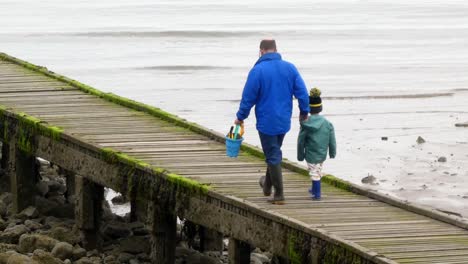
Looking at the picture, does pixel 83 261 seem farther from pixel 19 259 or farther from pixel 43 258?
pixel 19 259

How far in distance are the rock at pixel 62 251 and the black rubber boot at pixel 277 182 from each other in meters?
3.30

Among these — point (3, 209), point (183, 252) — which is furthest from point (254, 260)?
point (3, 209)

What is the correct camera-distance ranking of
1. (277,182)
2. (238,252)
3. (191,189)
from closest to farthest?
(277,182) < (238,252) < (191,189)

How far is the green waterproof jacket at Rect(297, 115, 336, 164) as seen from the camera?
14.5m

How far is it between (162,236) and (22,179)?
3.61m

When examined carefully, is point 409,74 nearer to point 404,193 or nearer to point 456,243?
point 404,193

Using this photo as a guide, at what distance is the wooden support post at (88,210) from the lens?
17.4 m

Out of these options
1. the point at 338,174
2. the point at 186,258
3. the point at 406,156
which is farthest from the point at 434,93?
the point at 186,258

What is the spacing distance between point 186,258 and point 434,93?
20757 mm

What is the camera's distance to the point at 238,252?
14.9 meters

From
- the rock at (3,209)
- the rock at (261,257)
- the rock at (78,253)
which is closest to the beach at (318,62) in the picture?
the rock at (261,257)

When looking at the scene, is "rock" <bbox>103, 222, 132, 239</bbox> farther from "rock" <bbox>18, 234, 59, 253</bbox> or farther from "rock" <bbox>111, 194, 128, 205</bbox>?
"rock" <bbox>111, 194, 128, 205</bbox>

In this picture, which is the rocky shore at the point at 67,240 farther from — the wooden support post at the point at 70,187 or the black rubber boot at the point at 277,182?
the black rubber boot at the point at 277,182

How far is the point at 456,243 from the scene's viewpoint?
43.7 feet
